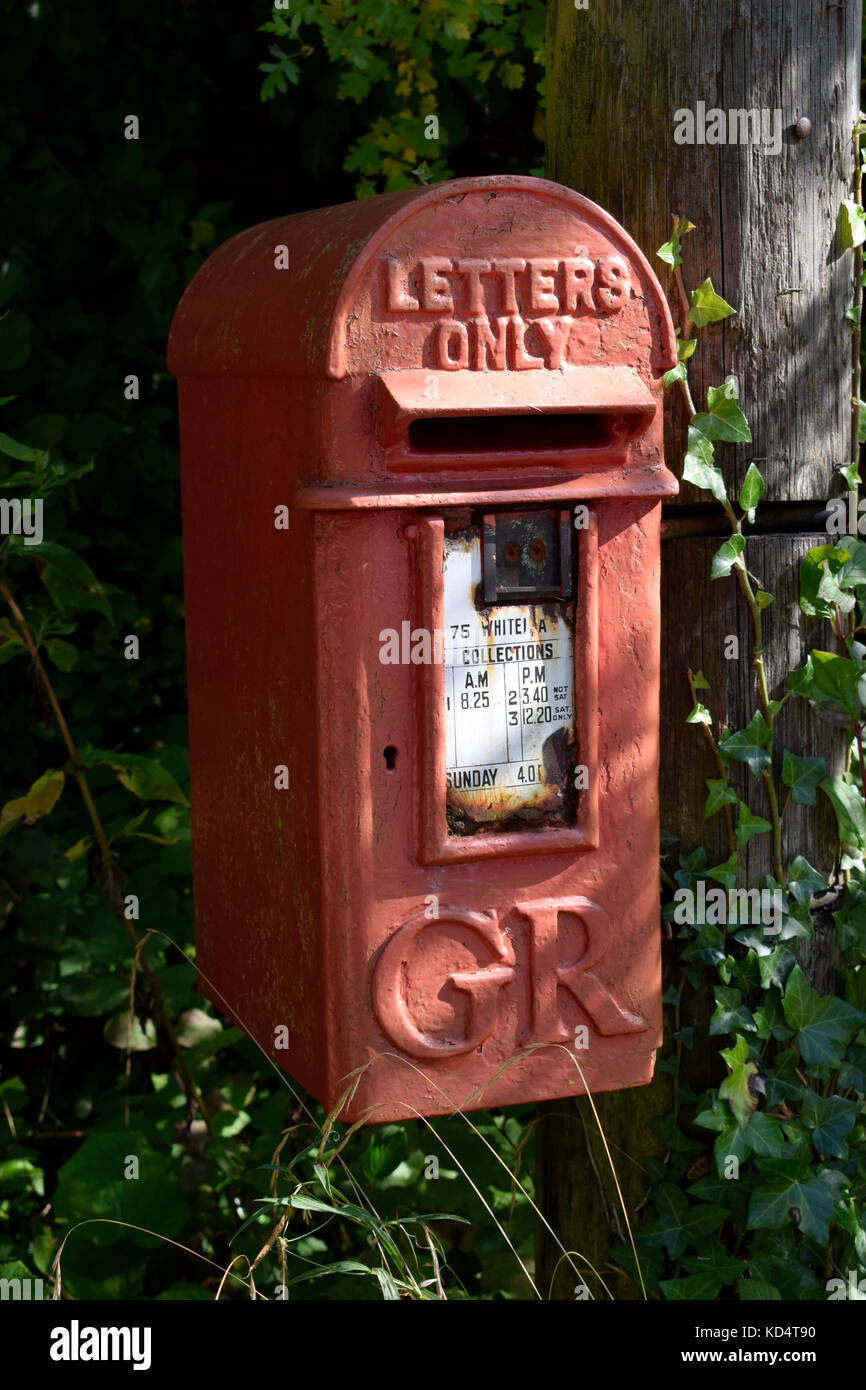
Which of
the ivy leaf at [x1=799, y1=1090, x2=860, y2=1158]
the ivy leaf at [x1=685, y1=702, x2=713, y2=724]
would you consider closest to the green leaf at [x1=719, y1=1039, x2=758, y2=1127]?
the ivy leaf at [x1=799, y1=1090, x2=860, y2=1158]

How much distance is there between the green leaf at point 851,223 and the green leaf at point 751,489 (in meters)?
0.38

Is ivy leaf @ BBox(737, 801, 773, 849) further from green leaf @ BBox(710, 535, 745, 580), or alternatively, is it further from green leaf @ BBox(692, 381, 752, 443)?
green leaf @ BBox(692, 381, 752, 443)

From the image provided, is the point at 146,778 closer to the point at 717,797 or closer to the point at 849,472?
the point at 717,797

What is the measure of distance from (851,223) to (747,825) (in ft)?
3.04

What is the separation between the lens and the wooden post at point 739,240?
216 cm

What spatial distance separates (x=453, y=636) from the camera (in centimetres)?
193

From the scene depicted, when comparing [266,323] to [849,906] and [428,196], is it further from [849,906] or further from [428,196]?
[849,906]

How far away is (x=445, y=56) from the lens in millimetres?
3031

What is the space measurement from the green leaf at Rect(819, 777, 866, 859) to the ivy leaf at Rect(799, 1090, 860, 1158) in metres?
0.40

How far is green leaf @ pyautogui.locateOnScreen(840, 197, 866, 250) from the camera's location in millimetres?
2225

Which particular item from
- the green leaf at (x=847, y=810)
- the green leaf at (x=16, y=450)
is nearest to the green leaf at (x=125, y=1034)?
the green leaf at (x=16, y=450)

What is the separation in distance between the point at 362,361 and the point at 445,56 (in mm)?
1497

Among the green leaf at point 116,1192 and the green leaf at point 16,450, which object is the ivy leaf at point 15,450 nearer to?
the green leaf at point 16,450

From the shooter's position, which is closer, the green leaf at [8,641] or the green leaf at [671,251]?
the green leaf at [671,251]
